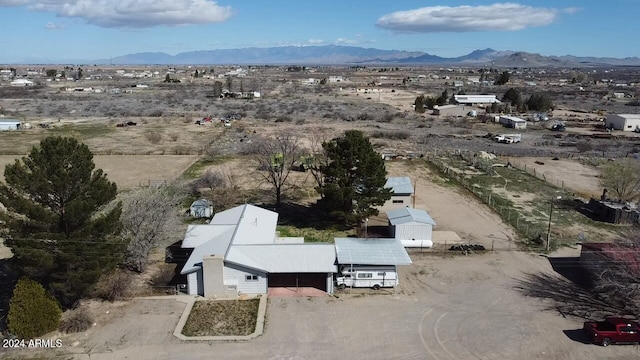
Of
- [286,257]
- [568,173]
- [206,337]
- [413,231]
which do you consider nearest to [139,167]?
[286,257]

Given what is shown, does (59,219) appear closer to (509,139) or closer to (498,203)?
(498,203)

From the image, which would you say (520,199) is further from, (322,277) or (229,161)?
(229,161)

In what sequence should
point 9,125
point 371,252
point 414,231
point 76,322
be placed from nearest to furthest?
point 76,322
point 371,252
point 414,231
point 9,125

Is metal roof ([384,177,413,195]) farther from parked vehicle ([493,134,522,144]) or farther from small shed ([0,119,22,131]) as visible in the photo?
small shed ([0,119,22,131])

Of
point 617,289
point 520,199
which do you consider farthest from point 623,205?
point 617,289

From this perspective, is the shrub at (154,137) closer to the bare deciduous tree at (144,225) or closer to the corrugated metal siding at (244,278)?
the bare deciduous tree at (144,225)

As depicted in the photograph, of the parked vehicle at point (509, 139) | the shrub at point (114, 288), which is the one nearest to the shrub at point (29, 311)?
the shrub at point (114, 288)

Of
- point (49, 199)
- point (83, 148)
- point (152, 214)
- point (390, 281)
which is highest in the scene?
point (83, 148)
